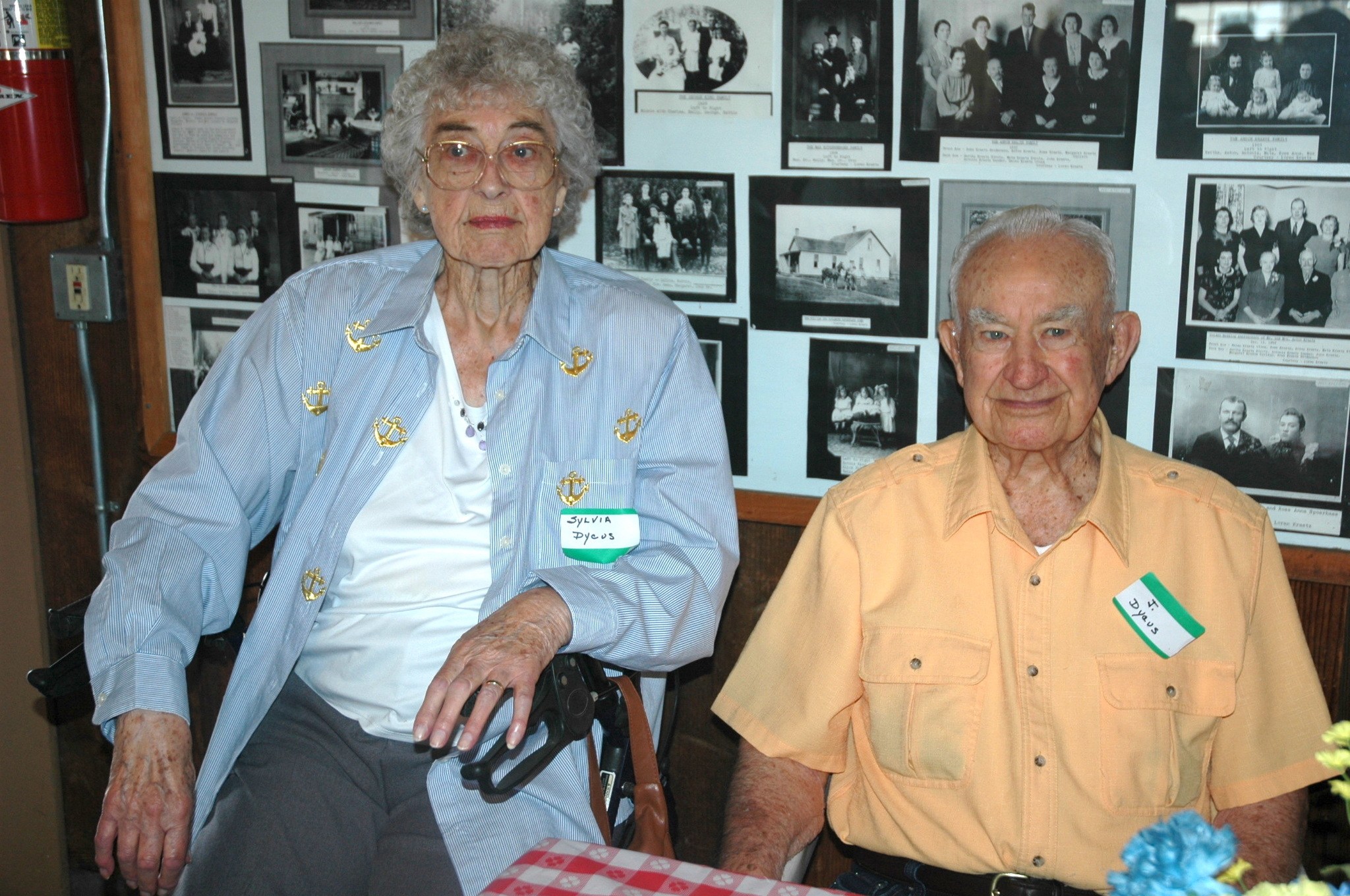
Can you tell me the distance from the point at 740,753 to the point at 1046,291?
0.90m

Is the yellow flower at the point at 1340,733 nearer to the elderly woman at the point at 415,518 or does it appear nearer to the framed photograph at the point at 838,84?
the elderly woman at the point at 415,518

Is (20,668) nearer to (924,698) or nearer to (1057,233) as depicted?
(924,698)

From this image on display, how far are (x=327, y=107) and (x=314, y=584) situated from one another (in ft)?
3.87

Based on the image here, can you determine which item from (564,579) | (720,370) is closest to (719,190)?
(720,370)

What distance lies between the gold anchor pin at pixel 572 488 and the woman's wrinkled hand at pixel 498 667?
24cm

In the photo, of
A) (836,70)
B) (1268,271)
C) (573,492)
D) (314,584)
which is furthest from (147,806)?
(1268,271)

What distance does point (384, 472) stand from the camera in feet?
6.70

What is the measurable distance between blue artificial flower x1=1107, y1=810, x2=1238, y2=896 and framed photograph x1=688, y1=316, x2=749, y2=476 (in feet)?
5.65

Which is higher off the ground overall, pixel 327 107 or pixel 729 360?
pixel 327 107

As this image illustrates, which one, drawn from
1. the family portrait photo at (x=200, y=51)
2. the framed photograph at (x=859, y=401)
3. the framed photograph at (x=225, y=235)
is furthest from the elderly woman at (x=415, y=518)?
the family portrait photo at (x=200, y=51)

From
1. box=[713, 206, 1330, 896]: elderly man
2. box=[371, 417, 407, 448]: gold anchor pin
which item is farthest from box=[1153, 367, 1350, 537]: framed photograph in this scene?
box=[371, 417, 407, 448]: gold anchor pin

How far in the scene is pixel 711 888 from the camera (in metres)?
1.25

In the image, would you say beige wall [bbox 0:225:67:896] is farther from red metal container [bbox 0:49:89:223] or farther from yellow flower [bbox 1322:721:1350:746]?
yellow flower [bbox 1322:721:1350:746]

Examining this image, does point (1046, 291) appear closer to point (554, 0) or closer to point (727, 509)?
point (727, 509)
